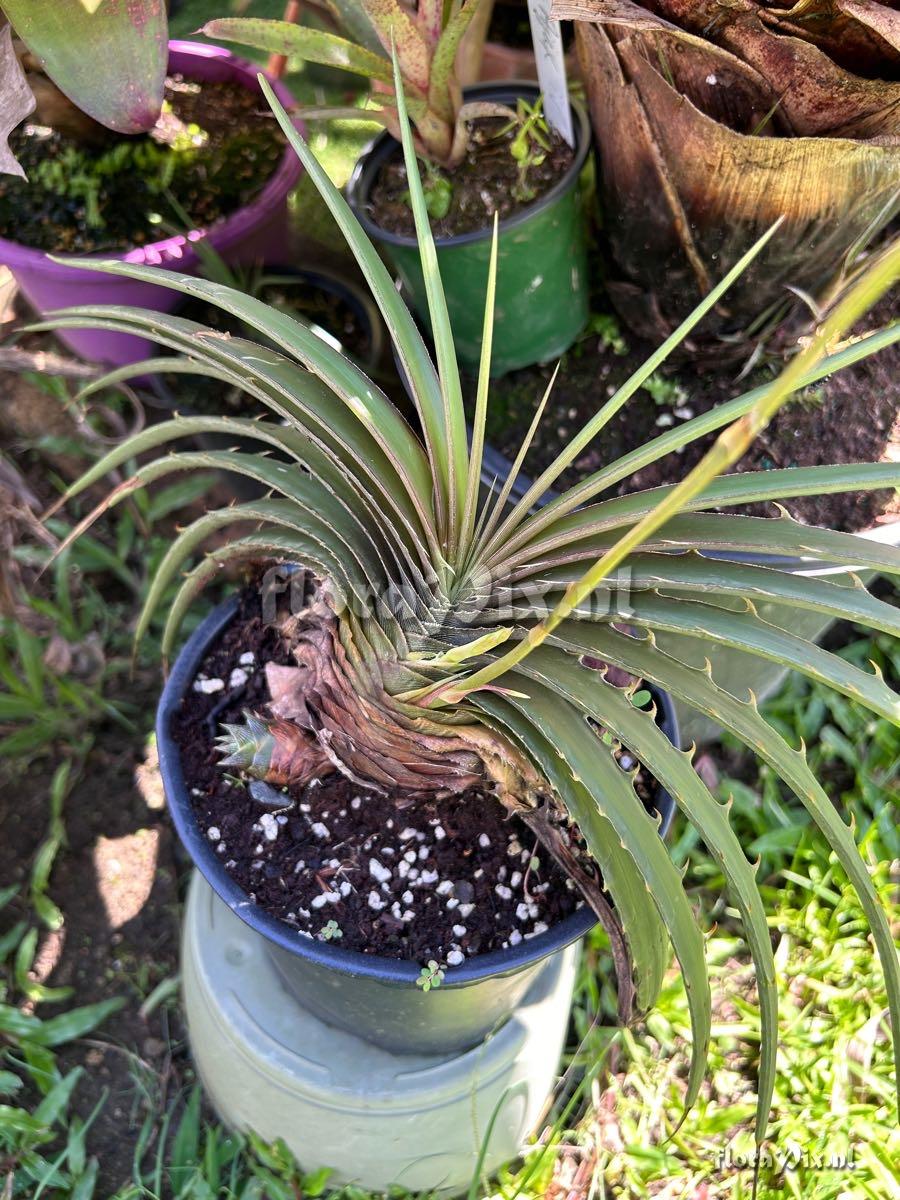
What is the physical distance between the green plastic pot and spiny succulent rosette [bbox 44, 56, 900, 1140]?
44 cm

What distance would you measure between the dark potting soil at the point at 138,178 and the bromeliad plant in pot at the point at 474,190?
16.6 inches

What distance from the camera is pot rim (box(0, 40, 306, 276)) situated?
1.43m

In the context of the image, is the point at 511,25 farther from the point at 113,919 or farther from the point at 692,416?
the point at 113,919

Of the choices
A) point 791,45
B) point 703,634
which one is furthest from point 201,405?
point 703,634

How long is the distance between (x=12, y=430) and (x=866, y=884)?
5.54 feet

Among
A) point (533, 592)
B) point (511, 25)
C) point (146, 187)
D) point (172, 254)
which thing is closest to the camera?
point (533, 592)

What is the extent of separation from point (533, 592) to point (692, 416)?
63 centimetres

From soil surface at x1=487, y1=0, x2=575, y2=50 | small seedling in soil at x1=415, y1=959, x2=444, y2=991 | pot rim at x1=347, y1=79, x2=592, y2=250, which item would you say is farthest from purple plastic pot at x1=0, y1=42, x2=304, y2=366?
small seedling in soil at x1=415, y1=959, x2=444, y2=991

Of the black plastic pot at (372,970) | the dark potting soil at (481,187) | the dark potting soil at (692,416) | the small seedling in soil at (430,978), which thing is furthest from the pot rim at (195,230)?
the small seedling in soil at (430,978)

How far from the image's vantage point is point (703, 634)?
0.67 m

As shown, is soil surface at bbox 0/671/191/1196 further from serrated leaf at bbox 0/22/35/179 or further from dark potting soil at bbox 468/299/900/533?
serrated leaf at bbox 0/22/35/179

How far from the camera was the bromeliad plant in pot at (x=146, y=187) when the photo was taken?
1479 mm

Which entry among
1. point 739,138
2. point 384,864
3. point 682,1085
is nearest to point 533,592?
point 384,864

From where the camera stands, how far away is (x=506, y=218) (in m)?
1.18
